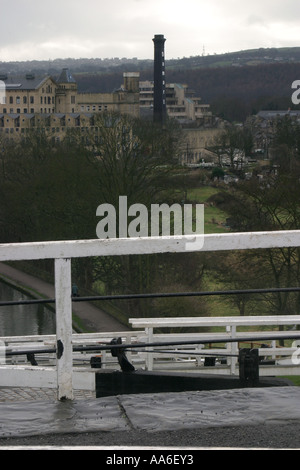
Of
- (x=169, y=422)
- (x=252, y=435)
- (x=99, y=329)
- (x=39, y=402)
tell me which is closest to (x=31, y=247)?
(x=39, y=402)

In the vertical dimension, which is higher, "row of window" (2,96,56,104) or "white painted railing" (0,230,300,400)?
"row of window" (2,96,56,104)

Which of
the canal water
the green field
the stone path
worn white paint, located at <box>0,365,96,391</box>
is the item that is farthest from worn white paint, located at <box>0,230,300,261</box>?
the green field

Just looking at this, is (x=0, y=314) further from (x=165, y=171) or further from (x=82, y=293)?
(x=165, y=171)

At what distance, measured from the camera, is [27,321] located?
124ft

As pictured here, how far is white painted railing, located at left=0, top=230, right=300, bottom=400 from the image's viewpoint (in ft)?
13.7

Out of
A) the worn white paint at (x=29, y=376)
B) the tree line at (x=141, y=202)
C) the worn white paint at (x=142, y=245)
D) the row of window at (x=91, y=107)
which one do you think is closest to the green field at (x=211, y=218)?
the tree line at (x=141, y=202)

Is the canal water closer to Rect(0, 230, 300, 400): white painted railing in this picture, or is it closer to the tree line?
the tree line

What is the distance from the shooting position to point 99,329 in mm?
35281

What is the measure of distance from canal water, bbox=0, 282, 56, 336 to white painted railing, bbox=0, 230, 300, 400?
29.5 meters

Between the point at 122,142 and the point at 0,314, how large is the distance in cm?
1062

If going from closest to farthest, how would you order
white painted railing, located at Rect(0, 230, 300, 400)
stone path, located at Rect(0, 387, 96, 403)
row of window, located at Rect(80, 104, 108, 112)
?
white painted railing, located at Rect(0, 230, 300, 400) → stone path, located at Rect(0, 387, 96, 403) → row of window, located at Rect(80, 104, 108, 112)

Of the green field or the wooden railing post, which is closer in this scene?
the wooden railing post

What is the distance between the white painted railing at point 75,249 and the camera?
4184 millimetres

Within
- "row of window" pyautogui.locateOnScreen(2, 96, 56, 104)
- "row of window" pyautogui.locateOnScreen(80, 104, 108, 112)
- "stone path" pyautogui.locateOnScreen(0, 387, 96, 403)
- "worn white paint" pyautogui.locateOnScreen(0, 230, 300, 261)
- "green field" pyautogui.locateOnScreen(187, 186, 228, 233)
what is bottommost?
"green field" pyautogui.locateOnScreen(187, 186, 228, 233)
